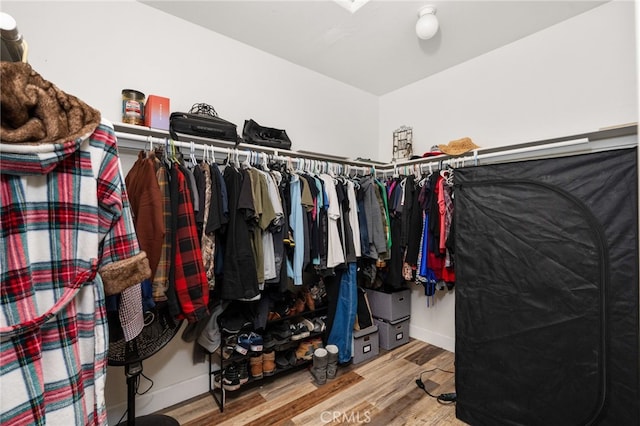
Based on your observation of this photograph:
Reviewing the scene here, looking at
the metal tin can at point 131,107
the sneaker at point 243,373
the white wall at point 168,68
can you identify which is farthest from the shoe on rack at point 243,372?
the white wall at point 168,68

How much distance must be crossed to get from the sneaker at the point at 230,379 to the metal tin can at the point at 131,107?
174 centimetres

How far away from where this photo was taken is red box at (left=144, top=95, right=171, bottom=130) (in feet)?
5.67

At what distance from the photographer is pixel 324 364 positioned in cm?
216

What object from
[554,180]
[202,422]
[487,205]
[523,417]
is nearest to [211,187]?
[202,422]

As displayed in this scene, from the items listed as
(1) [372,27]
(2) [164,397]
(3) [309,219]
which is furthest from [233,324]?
(1) [372,27]

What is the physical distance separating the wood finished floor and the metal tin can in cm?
192

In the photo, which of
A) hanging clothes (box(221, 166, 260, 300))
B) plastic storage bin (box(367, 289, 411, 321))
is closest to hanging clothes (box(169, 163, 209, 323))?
hanging clothes (box(221, 166, 260, 300))

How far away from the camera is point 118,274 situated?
826 millimetres

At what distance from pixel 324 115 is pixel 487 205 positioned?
6.07 feet

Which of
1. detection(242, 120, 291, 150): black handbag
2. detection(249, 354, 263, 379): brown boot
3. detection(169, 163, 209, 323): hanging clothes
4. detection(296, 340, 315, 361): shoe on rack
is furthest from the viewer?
detection(296, 340, 315, 361): shoe on rack

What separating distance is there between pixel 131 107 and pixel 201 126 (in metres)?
0.41

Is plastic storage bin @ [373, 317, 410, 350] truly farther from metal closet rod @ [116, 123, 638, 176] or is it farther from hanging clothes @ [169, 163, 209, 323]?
hanging clothes @ [169, 163, 209, 323]

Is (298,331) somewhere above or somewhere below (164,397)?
above

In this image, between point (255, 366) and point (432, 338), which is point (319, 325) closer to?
point (255, 366)
